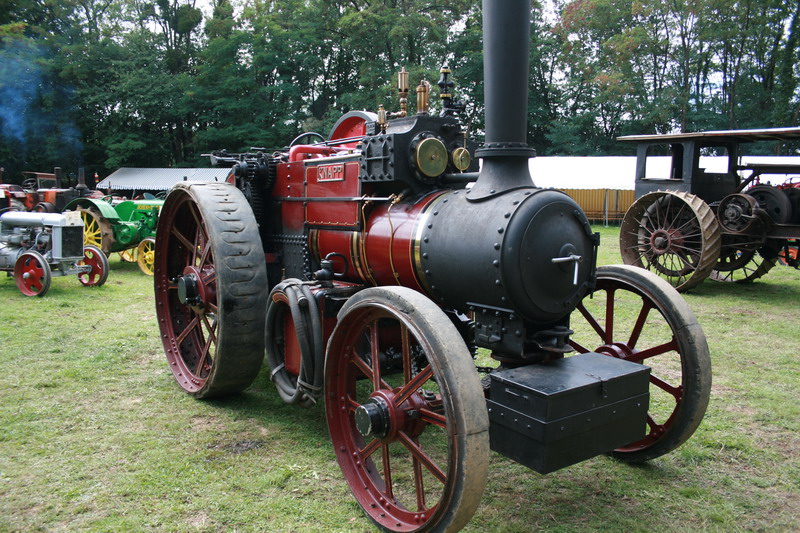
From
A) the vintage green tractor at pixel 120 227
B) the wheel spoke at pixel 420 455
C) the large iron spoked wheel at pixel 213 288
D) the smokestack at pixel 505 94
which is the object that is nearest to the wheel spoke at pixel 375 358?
the wheel spoke at pixel 420 455

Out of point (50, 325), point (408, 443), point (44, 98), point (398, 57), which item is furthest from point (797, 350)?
Answer: point (44, 98)

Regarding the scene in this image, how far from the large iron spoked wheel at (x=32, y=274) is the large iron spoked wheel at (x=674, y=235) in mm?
7980

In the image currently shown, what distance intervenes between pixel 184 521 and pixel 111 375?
236 centimetres

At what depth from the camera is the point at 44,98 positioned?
26.2 meters

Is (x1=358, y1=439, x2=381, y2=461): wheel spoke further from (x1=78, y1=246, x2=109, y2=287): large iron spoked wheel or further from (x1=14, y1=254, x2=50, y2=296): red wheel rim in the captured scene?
(x1=78, y1=246, x2=109, y2=287): large iron spoked wheel

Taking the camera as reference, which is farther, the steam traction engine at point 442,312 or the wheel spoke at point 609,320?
the wheel spoke at point 609,320

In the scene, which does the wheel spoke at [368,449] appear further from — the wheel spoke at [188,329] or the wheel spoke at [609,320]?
the wheel spoke at [188,329]

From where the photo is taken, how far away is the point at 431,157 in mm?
3242

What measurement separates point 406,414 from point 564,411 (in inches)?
25.3

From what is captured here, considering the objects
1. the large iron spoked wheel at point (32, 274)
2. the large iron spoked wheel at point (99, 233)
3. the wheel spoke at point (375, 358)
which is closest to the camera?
the wheel spoke at point (375, 358)

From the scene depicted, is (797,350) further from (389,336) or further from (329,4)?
(329,4)

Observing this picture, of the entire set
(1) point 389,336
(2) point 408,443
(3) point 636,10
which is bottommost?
(2) point 408,443

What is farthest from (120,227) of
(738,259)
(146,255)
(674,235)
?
(738,259)

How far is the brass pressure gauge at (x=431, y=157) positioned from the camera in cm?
320
